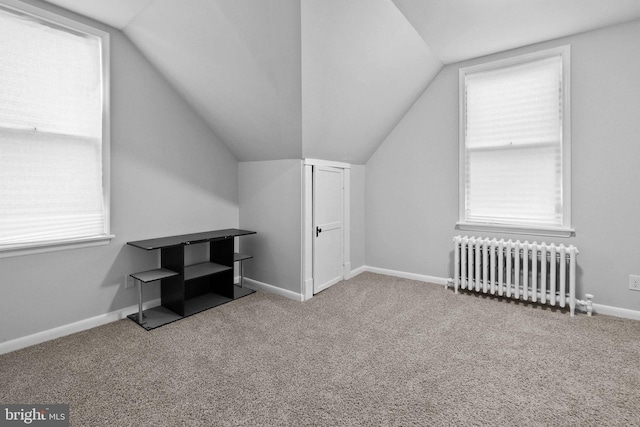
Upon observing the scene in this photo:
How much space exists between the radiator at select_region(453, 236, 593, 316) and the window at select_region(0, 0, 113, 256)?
3.61 metres

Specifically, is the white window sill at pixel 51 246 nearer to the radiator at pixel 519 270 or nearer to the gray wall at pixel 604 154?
the radiator at pixel 519 270

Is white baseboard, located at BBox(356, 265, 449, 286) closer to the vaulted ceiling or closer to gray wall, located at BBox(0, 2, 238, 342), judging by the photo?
the vaulted ceiling

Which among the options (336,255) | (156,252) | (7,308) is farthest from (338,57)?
(7,308)

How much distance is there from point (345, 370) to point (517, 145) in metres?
2.88

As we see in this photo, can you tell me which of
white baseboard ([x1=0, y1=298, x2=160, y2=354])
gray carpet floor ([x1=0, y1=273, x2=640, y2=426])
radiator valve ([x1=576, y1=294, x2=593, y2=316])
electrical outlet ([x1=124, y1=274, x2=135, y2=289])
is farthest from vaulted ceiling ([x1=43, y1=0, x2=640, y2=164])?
radiator valve ([x1=576, y1=294, x2=593, y2=316])

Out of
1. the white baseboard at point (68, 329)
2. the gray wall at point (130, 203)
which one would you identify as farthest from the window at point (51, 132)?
the white baseboard at point (68, 329)

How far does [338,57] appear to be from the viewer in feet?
8.80

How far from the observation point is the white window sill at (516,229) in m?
3.11

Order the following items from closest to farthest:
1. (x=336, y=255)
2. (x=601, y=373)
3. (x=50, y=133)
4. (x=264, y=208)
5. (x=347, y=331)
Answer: (x=601, y=373)
(x=50, y=133)
(x=347, y=331)
(x=264, y=208)
(x=336, y=255)

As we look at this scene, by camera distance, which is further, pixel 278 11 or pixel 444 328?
pixel 444 328

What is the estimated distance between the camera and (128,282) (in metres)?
2.94

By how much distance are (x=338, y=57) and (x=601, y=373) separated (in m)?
2.96

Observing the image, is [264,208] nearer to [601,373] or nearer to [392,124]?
[392,124]

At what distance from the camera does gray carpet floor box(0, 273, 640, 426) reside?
5.45 ft
